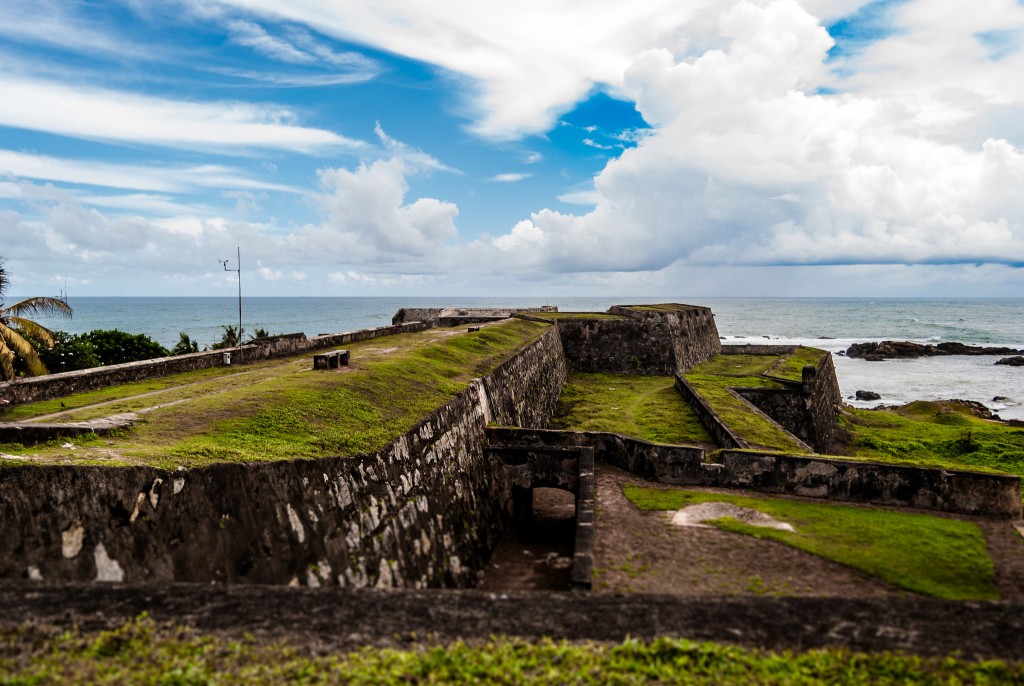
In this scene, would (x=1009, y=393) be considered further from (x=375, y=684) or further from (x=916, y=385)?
(x=375, y=684)

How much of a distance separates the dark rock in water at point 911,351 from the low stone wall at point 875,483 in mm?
61883

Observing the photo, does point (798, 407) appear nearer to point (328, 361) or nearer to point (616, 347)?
point (616, 347)

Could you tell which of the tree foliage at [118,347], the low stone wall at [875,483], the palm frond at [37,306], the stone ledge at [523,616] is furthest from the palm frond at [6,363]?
the low stone wall at [875,483]

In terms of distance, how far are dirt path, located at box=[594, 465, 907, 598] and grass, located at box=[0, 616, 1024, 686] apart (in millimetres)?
3018

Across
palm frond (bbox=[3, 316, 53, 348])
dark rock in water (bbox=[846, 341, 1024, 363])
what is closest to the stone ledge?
palm frond (bbox=[3, 316, 53, 348])

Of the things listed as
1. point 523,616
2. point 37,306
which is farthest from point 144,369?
point 523,616

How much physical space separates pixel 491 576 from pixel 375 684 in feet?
28.0

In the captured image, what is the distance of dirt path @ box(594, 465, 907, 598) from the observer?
28.8ft

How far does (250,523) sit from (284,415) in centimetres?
314

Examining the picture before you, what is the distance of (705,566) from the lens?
9.60 meters

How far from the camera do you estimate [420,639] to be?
500 centimetres

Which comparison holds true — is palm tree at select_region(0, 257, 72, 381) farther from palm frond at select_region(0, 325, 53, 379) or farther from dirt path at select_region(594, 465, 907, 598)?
dirt path at select_region(594, 465, 907, 598)

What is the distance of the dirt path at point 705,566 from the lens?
8.78 meters

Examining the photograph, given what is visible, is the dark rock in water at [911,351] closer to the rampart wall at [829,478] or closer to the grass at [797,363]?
the grass at [797,363]
